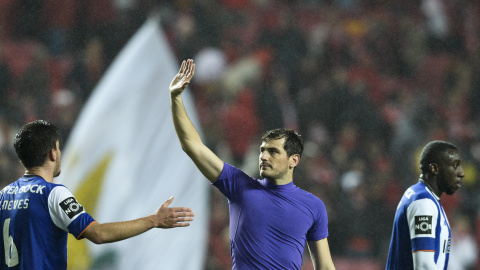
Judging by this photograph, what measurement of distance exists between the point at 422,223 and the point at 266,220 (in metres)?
0.93

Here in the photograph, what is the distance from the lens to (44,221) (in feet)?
11.5

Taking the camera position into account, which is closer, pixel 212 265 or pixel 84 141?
pixel 84 141

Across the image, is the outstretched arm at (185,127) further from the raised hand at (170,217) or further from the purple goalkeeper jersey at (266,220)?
the raised hand at (170,217)

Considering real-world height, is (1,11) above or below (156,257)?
above

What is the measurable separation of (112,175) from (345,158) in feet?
14.4

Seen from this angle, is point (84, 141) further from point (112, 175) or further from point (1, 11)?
point (1, 11)

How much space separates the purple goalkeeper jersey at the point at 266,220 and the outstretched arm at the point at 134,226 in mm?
698

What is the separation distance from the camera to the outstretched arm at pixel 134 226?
11.3 feet

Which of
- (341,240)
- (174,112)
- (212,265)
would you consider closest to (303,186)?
(341,240)

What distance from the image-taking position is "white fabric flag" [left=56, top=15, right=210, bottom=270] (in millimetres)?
5941

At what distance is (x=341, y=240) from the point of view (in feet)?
28.0

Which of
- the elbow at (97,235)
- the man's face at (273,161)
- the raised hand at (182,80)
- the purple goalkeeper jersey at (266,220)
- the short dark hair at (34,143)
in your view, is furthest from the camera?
the man's face at (273,161)

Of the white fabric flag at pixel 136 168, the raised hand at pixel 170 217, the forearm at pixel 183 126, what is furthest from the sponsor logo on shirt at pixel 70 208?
the white fabric flag at pixel 136 168

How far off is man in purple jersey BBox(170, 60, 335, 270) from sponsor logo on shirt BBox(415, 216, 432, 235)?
55cm
